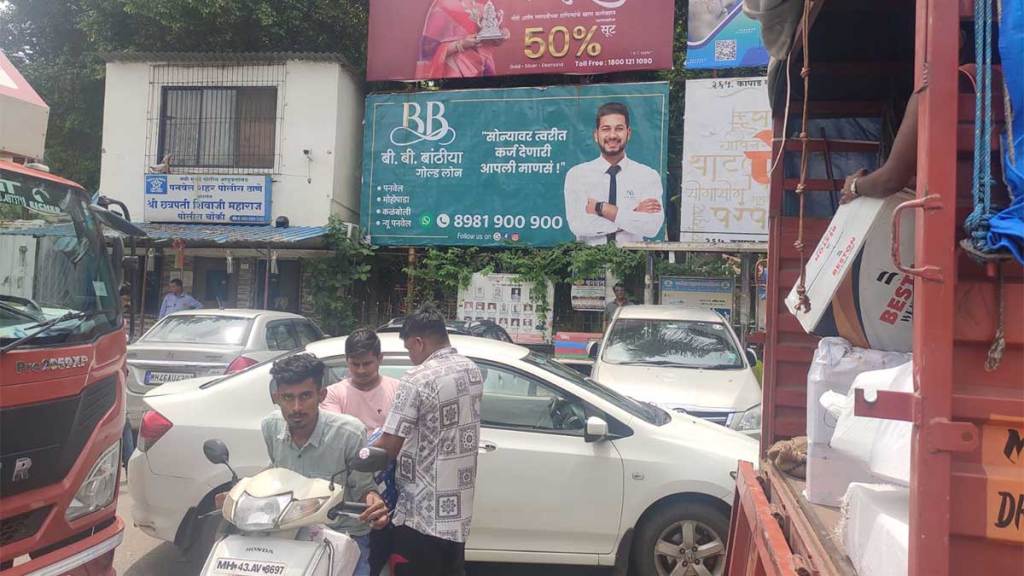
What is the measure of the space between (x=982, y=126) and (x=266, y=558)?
2.38 meters

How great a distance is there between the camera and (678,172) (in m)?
12.5

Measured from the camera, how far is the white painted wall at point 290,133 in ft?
42.2

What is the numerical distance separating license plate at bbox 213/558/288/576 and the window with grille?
11.9 m

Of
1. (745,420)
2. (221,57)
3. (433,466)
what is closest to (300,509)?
(433,466)

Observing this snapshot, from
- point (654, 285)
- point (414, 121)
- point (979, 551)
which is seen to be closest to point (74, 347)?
point (979, 551)

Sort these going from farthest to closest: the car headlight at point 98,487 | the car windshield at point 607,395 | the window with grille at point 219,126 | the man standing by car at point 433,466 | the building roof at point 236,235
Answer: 1. the window with grille at point 219,126
2. the building roof at point 236,235
3. the car windshield at point 607,395
4. the car headlight at point 98,487
5. the man standing by car at point 433,466

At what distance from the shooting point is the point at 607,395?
4305 mm

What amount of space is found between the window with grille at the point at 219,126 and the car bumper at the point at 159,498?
33.3 feet

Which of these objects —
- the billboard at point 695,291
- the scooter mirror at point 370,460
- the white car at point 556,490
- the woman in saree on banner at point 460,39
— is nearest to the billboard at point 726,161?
the billboard at point 695,291

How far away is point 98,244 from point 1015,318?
4030mm

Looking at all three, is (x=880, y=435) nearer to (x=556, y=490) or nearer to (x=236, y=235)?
(x=556, y=490)

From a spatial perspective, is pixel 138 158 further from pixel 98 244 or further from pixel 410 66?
pixel 98 244

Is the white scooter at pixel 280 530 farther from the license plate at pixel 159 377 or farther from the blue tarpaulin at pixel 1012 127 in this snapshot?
the license plate at pixel 159 377

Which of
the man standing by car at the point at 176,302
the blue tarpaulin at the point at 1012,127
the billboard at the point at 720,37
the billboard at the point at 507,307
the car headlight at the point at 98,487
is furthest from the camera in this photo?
the billboard at the point at 507,307
